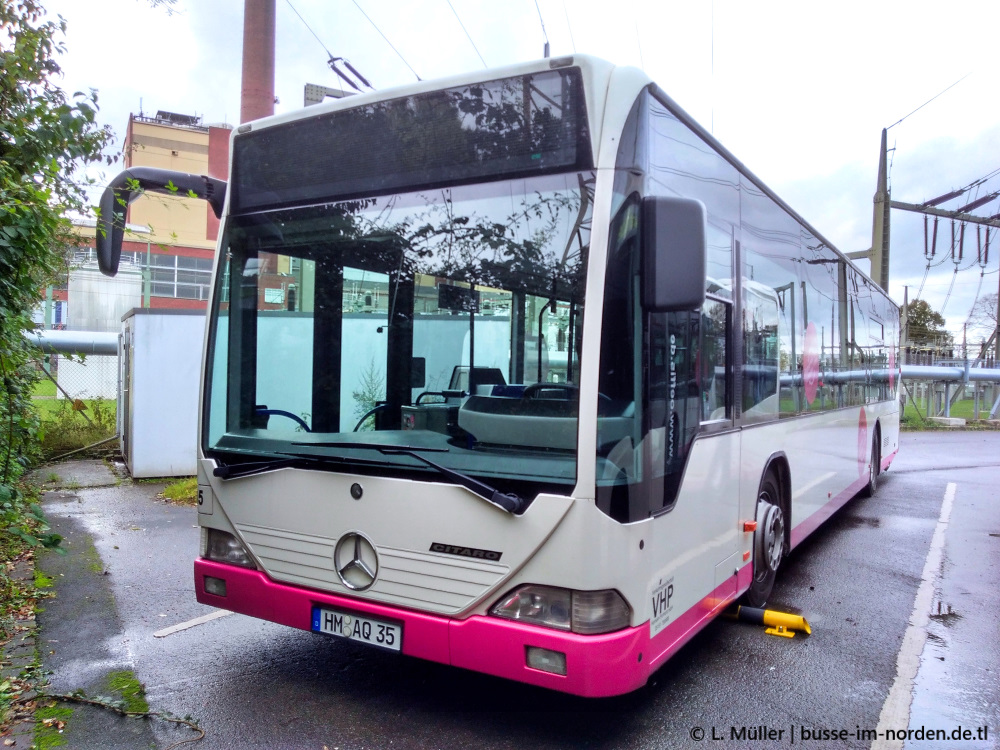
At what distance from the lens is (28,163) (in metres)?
4.85

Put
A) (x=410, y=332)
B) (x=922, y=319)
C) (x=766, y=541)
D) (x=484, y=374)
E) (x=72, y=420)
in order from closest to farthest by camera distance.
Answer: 1. (x=484, y=374)
2. (x=410, y=332)
3. (x=766, y=541)
4. (x=72, y=420)
5. (x=922, y=319)

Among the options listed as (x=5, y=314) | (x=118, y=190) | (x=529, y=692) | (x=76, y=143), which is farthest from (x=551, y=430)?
(x=76, y=143)

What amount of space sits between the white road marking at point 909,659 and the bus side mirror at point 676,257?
2.34 meters

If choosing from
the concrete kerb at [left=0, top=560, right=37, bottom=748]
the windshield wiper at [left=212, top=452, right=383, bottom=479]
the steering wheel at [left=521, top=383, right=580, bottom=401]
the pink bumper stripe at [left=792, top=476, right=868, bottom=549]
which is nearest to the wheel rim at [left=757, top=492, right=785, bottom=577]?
the pink bumper stripe at [left=792, top=476, right=868, bottom=549]

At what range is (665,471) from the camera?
11.6ft

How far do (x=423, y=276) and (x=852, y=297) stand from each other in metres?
6.62

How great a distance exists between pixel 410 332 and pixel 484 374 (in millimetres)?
452

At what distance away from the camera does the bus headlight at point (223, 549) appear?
13.5 feet

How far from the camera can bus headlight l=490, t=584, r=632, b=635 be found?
125 inches

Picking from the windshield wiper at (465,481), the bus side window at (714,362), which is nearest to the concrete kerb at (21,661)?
the windshield wiper at (465,481)

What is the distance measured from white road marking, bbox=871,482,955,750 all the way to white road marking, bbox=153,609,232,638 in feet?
12.8

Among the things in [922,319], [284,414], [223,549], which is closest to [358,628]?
[223,549]

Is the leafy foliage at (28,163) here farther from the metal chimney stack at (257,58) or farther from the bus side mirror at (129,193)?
the metal chimney stack at (257,58)

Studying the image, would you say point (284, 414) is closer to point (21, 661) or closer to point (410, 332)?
point (410, 332)
